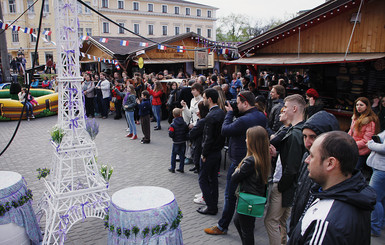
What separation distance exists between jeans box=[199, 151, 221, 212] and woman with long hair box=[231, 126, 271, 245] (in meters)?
1.34

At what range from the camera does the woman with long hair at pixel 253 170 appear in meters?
3.32

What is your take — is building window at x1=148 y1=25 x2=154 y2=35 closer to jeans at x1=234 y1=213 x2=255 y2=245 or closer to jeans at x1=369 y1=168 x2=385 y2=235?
jeans at x1=369 y1=168 x2=385 y2=235

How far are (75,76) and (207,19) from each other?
2445 inches

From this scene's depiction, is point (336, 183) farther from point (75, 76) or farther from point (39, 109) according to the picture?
point (39, 109)

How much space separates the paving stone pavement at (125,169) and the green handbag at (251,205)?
111cm

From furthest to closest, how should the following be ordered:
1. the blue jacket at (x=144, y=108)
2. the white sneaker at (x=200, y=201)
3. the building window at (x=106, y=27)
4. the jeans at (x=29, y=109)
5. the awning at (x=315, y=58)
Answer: the building window at (x=106, y=27) → the jeans at (x=29, y=109) → the blue jacket at (x=144, y=108) → the awning at (x=315, y=58) → the white sneaker at (x=200, y=201)

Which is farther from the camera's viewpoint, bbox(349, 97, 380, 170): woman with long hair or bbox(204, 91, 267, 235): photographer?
bbox(349, 97, 380, 170): woman with long hair

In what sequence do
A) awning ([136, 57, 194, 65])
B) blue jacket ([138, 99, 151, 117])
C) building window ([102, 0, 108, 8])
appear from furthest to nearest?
building window ([102, 0, 108, 8]) → awning ([136, 57, 194, 65]) → blue jacket ([138, 99, 151, 117])

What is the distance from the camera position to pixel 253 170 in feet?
11.0

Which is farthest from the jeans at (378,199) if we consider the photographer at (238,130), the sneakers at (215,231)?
the sneakers at (215,231)

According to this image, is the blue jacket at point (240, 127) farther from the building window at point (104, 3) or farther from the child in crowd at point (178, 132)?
the building window at point (104, 3)

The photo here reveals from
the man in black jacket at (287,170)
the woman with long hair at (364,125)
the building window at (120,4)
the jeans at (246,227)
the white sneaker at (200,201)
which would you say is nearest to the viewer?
the man in black jacket at (287,170)

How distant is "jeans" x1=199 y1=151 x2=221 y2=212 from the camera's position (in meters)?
4.79

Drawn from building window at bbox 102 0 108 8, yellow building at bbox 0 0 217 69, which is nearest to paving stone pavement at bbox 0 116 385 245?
yellow building at bbox 0 0 217 69
